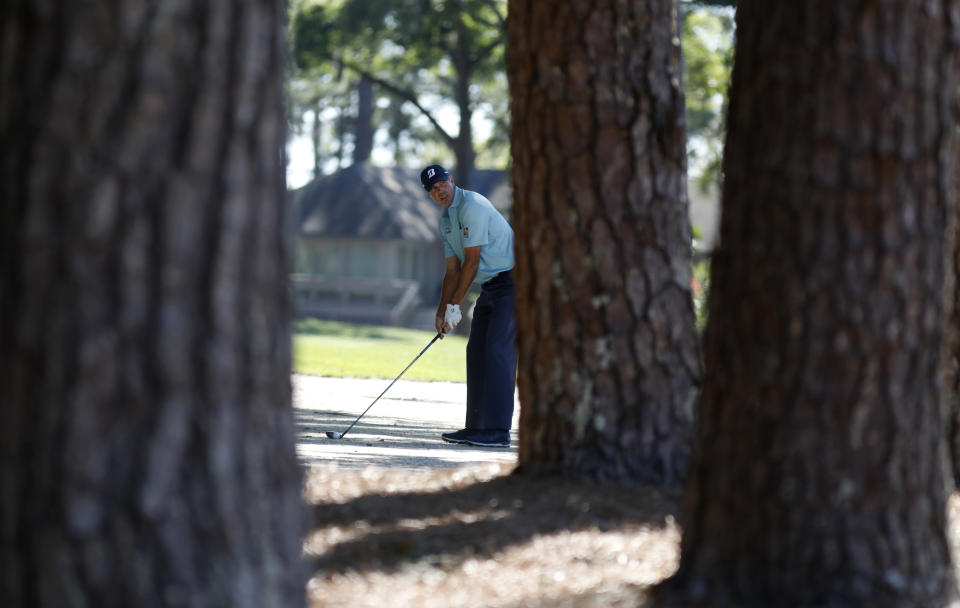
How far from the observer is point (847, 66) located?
3.50 meters

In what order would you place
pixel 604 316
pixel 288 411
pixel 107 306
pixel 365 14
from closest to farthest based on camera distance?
pixel 107 306 → pixel 288 411 → pixel 604 316 → pixel 365 14

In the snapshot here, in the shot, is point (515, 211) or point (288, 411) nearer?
point (288, 411)

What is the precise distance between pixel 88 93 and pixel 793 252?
6.01ft

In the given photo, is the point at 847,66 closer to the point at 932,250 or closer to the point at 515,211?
the point at 932,250

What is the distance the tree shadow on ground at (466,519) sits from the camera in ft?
13.6

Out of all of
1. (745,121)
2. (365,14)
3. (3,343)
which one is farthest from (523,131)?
(365,14)

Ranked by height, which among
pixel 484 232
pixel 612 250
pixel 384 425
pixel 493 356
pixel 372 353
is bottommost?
pixel 372 353

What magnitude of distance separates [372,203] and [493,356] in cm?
3753

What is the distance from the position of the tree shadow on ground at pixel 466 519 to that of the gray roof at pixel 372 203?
127ft

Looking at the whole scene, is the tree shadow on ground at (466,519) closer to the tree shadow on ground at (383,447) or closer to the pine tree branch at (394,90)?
the tree shadow on ground at (383,447)

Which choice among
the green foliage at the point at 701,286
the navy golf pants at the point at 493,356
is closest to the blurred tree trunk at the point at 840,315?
the navy golf pants at the point at 493,356

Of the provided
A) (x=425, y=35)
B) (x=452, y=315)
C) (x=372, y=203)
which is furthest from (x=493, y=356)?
(x=372, y=203)

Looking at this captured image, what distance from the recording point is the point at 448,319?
909cm

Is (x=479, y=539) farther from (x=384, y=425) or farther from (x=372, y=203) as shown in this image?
(x=372, y=203)
